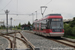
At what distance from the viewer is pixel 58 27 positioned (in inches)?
790

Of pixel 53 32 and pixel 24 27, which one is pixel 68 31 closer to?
pixel 53 32

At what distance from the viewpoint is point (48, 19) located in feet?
68.0

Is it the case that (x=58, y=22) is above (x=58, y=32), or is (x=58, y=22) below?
above

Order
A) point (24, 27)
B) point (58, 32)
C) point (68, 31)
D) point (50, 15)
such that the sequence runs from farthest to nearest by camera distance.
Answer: point (24, 27), point (68, 31), point (50, 15), point (58, 32)

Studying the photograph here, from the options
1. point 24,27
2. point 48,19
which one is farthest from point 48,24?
point 24,27

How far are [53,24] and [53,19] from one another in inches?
27.3

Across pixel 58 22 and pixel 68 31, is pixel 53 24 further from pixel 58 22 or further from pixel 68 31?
pixel 68 31

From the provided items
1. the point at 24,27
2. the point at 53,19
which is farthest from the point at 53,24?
the point at 24,27

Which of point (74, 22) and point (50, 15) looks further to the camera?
point (74, 22)

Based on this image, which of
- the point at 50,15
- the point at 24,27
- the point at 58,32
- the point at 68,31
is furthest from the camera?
the point at 24,27

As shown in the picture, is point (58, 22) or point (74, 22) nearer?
point (58, 22)

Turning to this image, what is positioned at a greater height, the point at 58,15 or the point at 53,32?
the point at 58,15

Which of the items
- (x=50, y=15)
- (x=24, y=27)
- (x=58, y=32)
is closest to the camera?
(x=58, y=32)

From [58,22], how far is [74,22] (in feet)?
21.8
